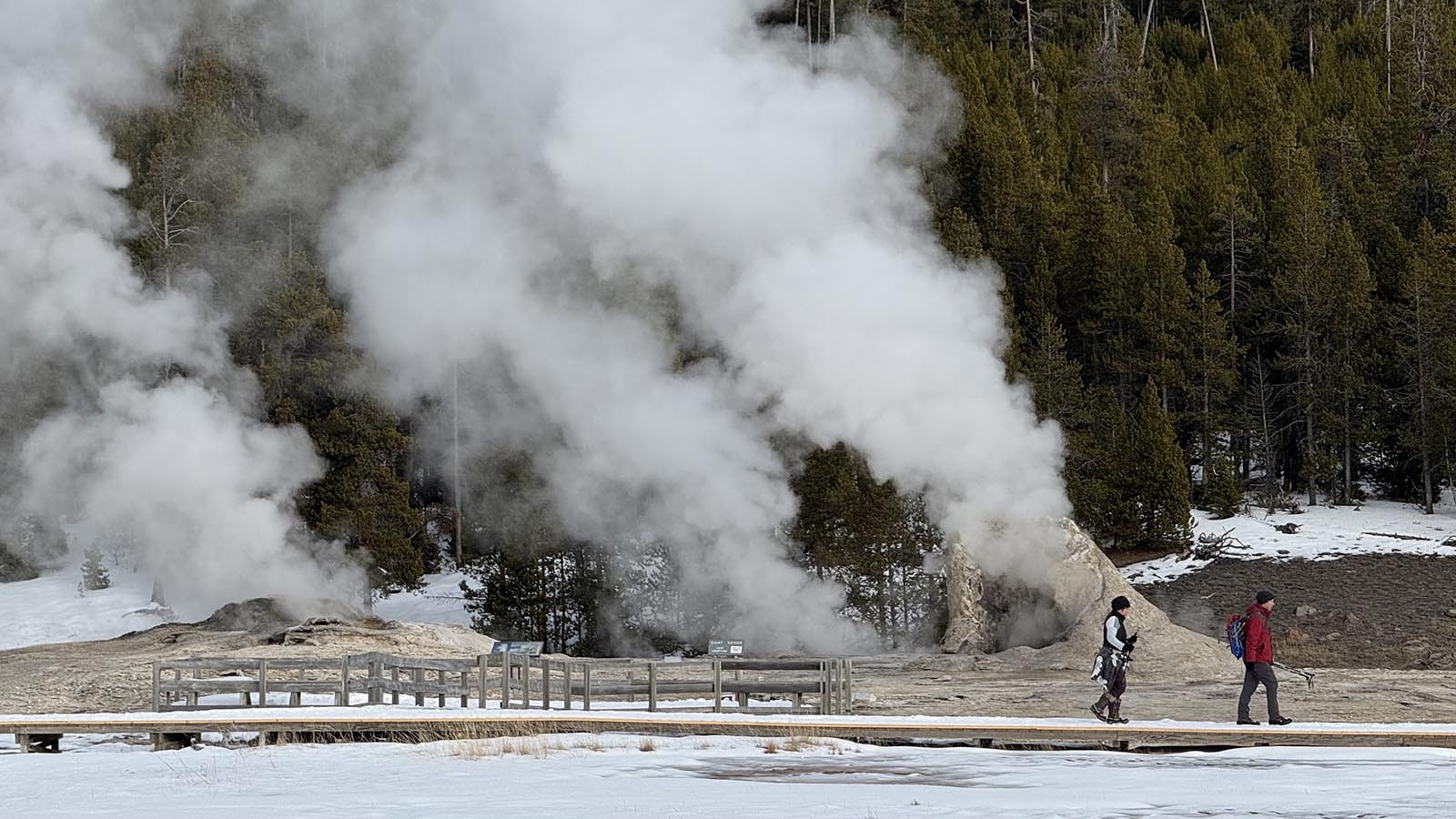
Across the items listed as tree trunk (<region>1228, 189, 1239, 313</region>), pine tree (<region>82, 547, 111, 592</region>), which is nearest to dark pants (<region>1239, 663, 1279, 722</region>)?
tree trunk (<region>1228, 189, 1239, 313</region>)

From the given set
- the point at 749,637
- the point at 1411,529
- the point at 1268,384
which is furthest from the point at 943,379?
the point at 1268,384

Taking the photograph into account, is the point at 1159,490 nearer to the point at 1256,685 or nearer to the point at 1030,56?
the point at 1256,685

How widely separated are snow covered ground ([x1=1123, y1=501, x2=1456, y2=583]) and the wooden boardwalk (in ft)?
79.5

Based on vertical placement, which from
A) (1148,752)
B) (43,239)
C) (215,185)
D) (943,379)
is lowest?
(1148,752)

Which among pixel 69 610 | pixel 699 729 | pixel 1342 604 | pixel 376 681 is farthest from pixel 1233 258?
pixel 699 729

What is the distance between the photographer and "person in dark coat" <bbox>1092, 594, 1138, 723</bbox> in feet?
58.0

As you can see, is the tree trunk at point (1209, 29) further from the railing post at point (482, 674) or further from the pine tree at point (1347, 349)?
the railing post at point (482, 674)

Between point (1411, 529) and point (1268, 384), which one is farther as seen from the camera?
point (1268, 384)

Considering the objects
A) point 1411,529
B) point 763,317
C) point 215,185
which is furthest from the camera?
point 215,185

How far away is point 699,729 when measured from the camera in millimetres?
17547

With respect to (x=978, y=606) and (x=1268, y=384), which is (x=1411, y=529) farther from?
(x=978, y=606)

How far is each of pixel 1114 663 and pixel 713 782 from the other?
6.23 metres

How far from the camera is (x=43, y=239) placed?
142 feet

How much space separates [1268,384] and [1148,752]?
128ft
